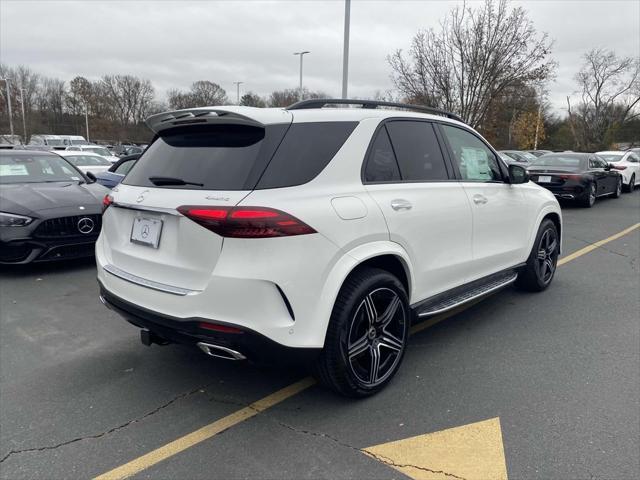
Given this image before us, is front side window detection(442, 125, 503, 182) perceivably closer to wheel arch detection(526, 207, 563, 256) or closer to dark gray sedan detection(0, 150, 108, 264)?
wheel arch detection(526, 207, 563, 256)

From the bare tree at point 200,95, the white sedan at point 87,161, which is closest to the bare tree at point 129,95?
the bare tree at point 200,95

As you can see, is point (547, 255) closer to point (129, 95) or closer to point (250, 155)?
point (250, 155)

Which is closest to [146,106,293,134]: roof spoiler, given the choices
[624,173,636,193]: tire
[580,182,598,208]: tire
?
[580,182,598,208]: tire

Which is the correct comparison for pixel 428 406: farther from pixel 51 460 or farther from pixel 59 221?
pixel 59 221

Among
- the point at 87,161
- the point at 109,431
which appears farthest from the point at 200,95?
the point at 109,431

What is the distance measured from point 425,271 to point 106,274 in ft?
7.12

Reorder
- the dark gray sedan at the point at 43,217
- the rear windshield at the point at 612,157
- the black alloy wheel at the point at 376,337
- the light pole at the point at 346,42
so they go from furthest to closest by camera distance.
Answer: the rear windshield at the point at 612,157 < the light pole at the point at 346,42 < the dark gray sedan at the point at 43,217 < the black alloy wheel at the point at 376,337

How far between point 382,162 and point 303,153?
68 centimetres

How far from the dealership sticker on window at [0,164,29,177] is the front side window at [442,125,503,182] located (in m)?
5.95

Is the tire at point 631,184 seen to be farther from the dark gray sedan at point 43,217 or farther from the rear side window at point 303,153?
the rear side window at point 303,153

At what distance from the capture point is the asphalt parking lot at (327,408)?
2502 millimetres

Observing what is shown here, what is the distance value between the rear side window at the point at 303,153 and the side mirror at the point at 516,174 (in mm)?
2266

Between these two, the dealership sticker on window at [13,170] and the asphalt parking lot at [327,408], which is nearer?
the asphalt parking lot at [327,408]

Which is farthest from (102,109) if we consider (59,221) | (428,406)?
(428,406)
